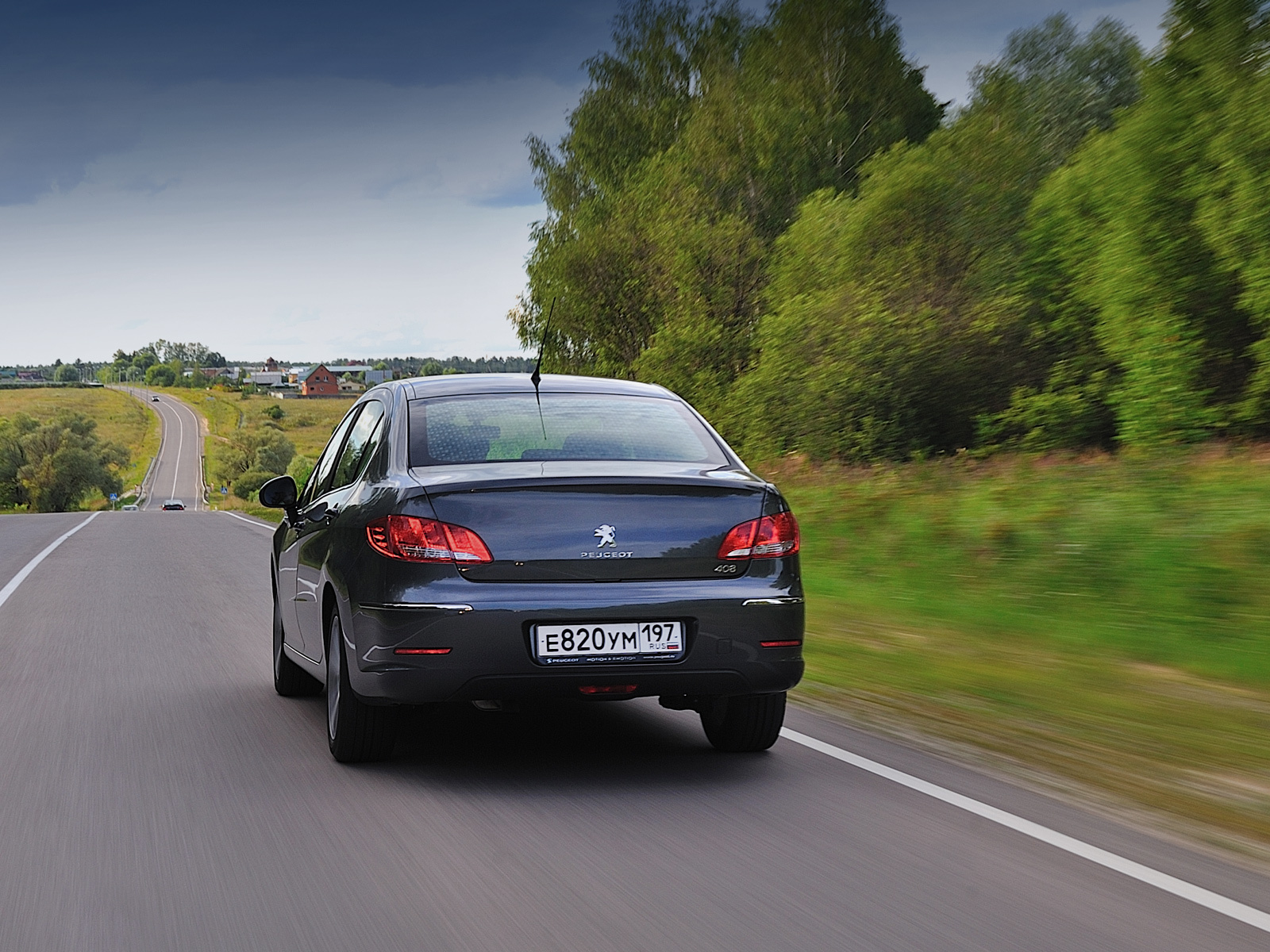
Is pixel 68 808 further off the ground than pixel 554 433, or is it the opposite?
pixel 554 433

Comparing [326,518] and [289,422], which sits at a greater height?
[326,518]

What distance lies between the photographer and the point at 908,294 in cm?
3102

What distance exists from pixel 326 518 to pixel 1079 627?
5.84 meters

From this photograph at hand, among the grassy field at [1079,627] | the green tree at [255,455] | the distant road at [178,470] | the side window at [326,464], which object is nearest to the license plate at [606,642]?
the grassy field at [1079,627]

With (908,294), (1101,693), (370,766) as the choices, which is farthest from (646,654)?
(908,294)

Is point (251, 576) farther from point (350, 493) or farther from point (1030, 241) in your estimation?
point (1030, 241)

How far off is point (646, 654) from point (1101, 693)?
353cm

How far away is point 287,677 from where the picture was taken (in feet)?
26.6

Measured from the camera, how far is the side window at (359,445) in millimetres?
6578

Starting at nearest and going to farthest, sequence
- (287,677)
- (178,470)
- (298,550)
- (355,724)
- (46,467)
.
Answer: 1. (355,724)
2. (298,550)
3. (287,677)
4. (46,467)
5. (178,470)

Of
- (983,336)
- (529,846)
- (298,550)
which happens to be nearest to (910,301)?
(983,336)

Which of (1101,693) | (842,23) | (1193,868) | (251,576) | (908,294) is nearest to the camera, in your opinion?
(1193,868)

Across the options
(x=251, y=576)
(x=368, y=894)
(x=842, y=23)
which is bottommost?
(x=251, y=576)

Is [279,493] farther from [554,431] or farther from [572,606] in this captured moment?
[572,606]
